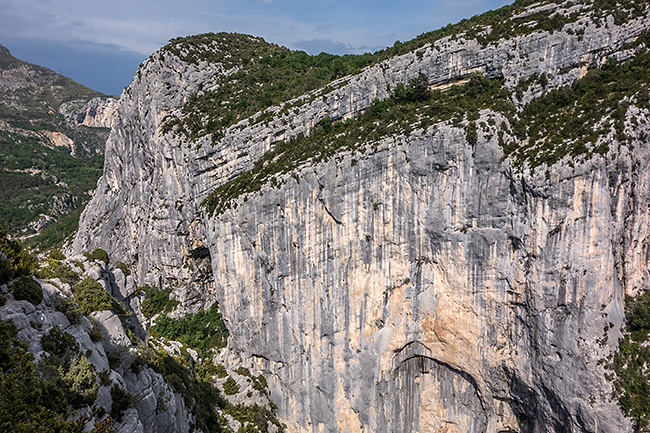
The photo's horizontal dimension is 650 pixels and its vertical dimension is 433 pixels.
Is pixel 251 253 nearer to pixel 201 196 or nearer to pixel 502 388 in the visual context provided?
pixel 201 196

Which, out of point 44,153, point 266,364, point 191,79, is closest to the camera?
point 266,364

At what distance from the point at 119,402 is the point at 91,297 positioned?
22.3 feet

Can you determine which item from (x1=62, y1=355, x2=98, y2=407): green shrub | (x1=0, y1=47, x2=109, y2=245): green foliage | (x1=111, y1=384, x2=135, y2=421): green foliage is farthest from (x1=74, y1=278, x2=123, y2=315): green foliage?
(x1=0, y1=47, x2=109, y2=245): green foliage

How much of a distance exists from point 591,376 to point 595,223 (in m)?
9.29

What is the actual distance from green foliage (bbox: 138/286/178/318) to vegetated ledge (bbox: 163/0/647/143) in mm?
17230

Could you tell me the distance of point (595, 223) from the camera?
24.1m

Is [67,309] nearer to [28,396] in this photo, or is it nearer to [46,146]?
[28,396]

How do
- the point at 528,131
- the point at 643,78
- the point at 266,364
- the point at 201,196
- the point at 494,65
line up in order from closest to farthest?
the point at 643,78 < the point at 528,131 < the point at 494,65 < the point at 266,364 < the point at 201,196

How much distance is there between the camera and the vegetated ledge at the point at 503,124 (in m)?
24.9

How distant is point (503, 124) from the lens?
27.3 metres

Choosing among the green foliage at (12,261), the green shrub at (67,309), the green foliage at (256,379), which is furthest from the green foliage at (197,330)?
the green foliage at (12,261)

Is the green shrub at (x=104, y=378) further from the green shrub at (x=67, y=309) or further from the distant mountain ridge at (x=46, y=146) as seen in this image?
the distant mountain ridge at (x=46, y=146)

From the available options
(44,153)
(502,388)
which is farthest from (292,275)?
(44,153)

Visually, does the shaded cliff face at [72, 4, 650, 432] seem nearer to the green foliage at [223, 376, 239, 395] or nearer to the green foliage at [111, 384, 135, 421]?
the green foliage at [223, 376, 239, 395]
